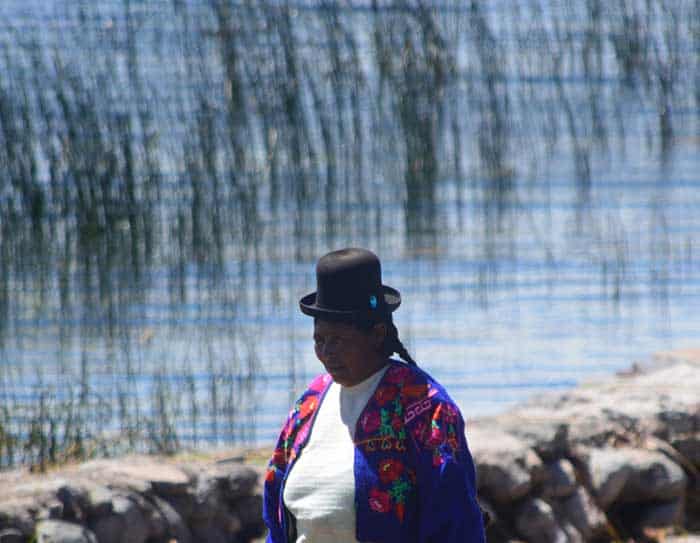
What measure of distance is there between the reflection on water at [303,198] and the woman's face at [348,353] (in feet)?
10.9

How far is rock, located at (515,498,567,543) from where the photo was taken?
5438 millimetres

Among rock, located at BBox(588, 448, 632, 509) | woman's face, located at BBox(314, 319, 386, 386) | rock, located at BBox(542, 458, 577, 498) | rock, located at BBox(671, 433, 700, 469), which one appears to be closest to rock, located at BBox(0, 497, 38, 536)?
woman's face, located at BBox(314, 319, 386, 386)

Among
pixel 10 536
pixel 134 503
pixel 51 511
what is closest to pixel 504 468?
pixel 134 503

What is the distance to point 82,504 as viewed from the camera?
473 centimetres

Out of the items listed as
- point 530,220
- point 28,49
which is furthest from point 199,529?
point 530,220

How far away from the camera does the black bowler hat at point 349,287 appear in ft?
10.7

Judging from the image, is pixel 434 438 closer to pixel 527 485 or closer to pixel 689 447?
pixel 527 485

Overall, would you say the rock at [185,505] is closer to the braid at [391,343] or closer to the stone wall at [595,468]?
the stone wall at [595,468]

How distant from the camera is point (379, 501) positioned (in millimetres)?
3160

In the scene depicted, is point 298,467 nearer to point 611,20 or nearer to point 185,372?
point 185,372

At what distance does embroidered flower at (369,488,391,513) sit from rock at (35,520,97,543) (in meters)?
1.61

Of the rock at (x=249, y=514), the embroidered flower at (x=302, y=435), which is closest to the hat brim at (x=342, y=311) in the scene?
the embroidered flower at (x=302, y=435)

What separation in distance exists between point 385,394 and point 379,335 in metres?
0.13

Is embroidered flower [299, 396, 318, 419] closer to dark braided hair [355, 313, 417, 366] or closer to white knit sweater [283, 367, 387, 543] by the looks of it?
white knit sweater [283, 367, 387, 543]
